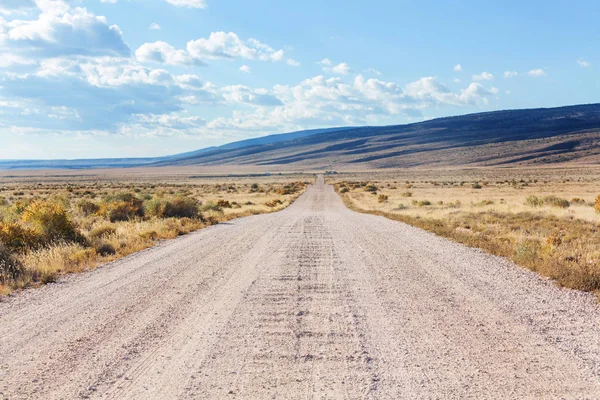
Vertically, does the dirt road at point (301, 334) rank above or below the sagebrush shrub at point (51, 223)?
below

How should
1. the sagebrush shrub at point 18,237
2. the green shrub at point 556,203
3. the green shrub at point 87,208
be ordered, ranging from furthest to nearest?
1. the green shrub at point 556,203
2. the green shrub at point 87,208
3. the sagebrush shrub at point 18,237

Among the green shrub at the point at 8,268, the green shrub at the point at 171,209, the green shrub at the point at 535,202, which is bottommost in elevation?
the green shrub at the point at 535,202

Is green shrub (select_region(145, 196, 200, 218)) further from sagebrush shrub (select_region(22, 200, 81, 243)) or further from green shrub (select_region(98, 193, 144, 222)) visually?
sagebrush shrub (select_region(22, 200, 81, 243))

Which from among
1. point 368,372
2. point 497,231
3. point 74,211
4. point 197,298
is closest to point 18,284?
point 197,298

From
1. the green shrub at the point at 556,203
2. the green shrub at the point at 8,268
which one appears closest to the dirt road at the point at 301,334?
the green shrub at the point at 8,268

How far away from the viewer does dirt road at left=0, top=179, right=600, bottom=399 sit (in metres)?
4.97

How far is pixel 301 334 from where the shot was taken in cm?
651

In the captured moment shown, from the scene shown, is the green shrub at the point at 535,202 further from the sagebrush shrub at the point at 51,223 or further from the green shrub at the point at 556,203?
the sagebrush shrub at the point at 51,223

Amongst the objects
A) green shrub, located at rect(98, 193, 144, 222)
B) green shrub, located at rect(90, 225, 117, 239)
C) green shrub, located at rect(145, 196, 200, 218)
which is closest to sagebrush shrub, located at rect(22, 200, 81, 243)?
green shrub, located at rect(90, 225, 117, 239)

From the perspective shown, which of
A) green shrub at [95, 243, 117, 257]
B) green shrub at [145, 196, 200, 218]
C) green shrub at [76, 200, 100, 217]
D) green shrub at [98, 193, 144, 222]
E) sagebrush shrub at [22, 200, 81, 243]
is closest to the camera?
green shrub at [95, 243, 117, 257]

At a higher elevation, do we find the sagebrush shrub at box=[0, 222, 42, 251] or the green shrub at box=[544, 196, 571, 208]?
the sagebrush shrub at box=[0, 222, 42, 251]

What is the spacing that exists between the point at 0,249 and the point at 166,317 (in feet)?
19.8

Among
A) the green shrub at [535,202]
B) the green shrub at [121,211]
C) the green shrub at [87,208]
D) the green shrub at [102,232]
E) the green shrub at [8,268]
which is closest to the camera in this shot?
the green shrub at [8,268]

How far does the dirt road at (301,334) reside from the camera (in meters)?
4.97
